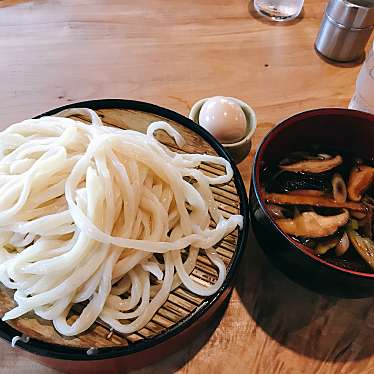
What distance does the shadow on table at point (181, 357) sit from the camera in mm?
1031

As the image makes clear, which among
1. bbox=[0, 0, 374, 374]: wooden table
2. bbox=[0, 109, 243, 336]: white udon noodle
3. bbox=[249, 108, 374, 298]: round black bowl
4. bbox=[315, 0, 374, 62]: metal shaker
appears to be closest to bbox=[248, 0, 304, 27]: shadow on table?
bbox=[0, 0, 374, 374]: wooden table

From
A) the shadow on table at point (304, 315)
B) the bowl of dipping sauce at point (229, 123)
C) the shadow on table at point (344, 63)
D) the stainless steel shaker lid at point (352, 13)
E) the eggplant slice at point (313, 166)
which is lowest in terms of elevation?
the shadow on table at point (304, 315)

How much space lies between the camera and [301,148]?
1.23 m

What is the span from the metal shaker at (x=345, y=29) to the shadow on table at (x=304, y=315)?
0.89 metres

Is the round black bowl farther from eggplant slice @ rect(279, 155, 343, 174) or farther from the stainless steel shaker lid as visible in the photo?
the stainless steel shaker lid

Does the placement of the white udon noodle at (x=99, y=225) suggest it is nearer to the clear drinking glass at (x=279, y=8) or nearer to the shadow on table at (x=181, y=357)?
the shadow on table at (x=181, y=357)

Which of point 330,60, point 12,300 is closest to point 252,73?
point 330,60

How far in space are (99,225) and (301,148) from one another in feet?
1.90

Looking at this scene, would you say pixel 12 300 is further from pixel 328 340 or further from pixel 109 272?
pixel 328 340

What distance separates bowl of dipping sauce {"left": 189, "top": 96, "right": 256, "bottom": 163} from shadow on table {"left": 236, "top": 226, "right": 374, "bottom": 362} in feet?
1.14

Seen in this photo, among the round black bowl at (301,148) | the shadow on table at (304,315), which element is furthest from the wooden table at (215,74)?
the round black bowl at (301,148)

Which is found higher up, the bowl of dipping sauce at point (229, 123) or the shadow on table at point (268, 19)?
the shadow on table at point (268, 19)

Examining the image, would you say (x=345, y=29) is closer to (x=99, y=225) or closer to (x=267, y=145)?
(x=267, y=145)

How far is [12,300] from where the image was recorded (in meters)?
0.95
